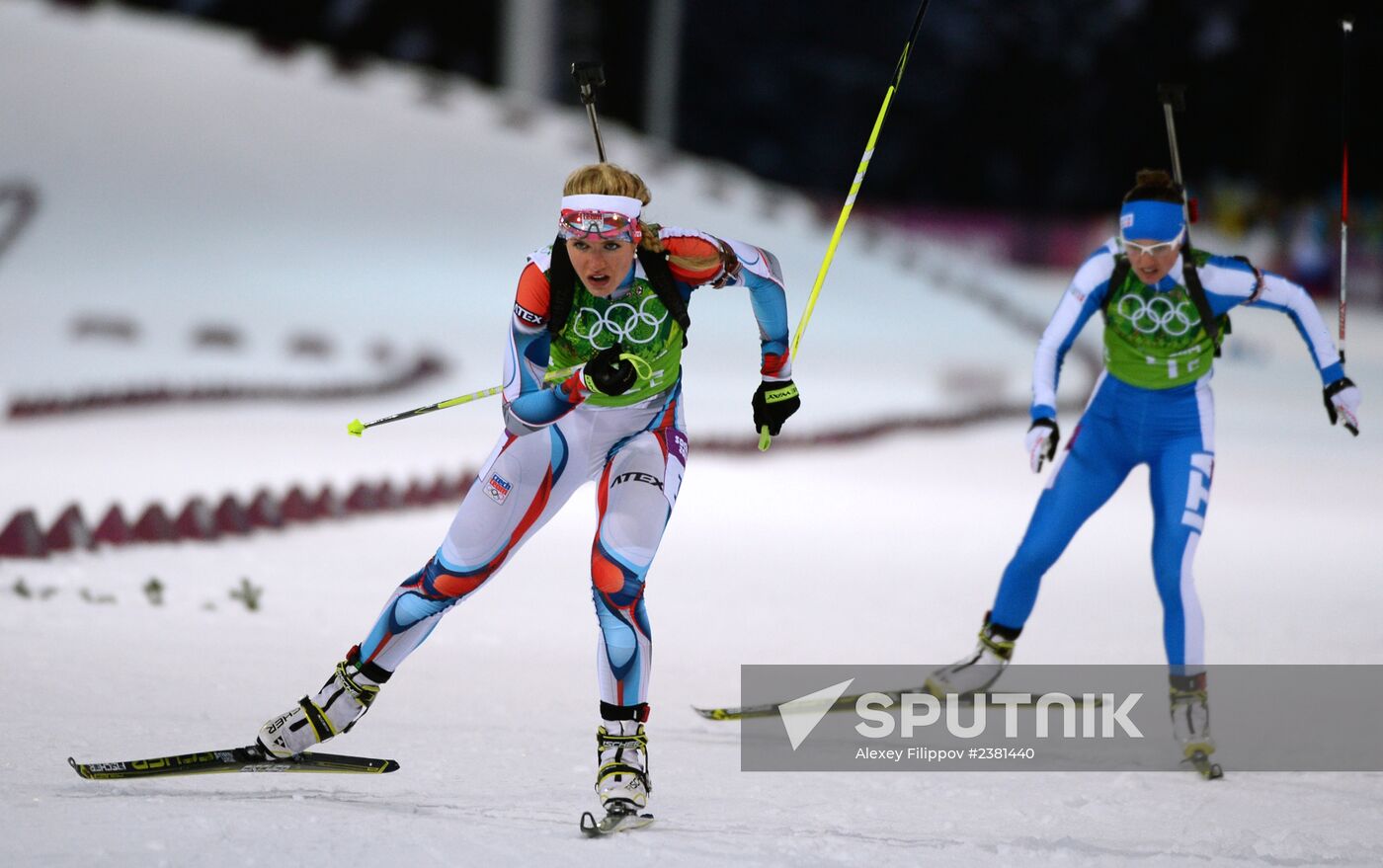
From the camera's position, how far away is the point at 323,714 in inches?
217

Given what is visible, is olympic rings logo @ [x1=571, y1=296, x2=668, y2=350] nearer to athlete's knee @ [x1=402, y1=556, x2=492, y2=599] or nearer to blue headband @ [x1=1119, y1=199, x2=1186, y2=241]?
athlete's knee @ [x1=402, y1=556, x2=492, y2=599]

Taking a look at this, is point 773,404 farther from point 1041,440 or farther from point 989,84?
point 989,84

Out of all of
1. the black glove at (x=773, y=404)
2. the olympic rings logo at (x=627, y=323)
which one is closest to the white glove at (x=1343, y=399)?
the black glove at (x=773, y=404)

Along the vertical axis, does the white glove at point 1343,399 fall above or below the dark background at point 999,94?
below

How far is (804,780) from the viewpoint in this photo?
19.9 ft

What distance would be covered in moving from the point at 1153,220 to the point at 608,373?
2557mm

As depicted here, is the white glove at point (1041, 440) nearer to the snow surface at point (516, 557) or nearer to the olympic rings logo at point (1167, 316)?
the olympic rings logo at point (1167, 316)

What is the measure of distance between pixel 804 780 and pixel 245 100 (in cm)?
3145

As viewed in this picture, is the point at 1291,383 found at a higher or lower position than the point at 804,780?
higher

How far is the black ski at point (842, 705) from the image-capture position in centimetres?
706

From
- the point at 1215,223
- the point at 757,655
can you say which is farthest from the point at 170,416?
the point at 1215,223

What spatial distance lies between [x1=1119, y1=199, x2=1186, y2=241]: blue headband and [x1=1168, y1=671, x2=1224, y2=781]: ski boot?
1703 millimetres

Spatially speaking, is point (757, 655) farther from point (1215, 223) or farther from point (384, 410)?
point (1215, 223)

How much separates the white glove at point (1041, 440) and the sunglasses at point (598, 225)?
2.16 meters
